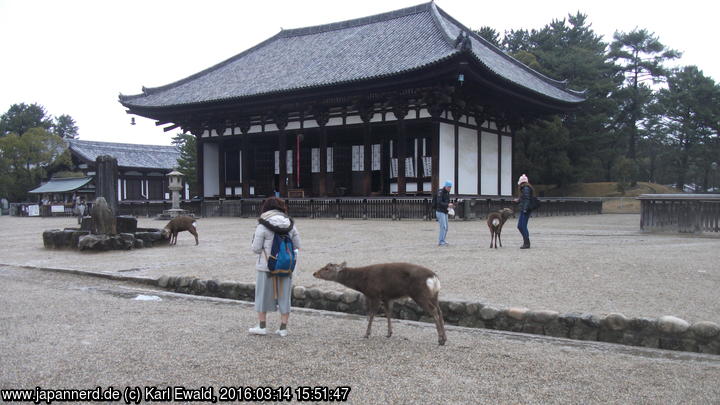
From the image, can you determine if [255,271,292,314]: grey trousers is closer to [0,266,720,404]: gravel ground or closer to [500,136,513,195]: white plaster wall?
[0,266,720,404]: gravel ground

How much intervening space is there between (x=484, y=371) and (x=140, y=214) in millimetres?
32754

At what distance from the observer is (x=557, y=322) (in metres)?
5.68

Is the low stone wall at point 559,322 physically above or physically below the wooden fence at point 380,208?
below

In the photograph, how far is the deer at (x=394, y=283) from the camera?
507 cm

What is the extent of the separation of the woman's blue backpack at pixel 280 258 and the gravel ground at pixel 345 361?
0.70 meters

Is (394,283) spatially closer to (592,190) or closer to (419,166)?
(419,166)

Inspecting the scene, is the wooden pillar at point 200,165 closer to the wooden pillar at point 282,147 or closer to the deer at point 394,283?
the wooden pillar at point 282,147

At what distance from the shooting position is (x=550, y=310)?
5832 mm

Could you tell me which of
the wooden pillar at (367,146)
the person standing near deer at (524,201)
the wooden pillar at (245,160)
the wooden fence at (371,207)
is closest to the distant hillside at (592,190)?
the wooden fence at (371,207)

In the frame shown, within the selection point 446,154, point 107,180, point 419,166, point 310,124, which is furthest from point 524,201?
point 310,124

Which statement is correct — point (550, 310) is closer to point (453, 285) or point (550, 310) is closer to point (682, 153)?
point (453, 285)

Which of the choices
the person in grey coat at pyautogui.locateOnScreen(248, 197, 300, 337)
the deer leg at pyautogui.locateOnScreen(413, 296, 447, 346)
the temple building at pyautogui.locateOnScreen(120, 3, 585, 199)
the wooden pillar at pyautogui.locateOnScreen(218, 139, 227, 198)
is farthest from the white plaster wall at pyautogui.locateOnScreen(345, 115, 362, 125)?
the deer leg at pyautogui.locateOnScreen(413, 296, 447, 346)

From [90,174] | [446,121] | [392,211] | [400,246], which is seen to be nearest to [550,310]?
[400,246]

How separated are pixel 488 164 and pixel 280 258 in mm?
23061
